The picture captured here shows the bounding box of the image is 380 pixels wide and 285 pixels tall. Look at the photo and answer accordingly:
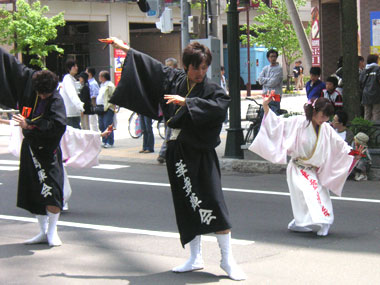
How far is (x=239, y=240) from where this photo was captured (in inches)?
258

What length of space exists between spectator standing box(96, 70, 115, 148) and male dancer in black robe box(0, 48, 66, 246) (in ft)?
27.0

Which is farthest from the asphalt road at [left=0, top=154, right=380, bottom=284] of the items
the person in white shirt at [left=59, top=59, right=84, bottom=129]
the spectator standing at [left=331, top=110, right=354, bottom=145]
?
the person in white shirt at [left=59, top=59, right=84, bottom=129]

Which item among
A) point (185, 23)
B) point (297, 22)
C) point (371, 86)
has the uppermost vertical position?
point (297, 22)

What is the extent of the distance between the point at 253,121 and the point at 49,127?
7262mm

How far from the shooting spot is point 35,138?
628 centimetres

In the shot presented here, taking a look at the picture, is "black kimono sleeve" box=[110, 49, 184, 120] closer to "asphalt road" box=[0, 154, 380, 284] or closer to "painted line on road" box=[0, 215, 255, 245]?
"asphalt road" box=[0, 154, 380, 284]

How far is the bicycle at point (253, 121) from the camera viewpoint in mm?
12700

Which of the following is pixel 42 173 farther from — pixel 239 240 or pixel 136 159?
pixel 136 159

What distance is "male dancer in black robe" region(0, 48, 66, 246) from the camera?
626 centimetres

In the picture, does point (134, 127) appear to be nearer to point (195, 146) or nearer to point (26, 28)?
point (195, 146)

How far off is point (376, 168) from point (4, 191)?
19.2 ft

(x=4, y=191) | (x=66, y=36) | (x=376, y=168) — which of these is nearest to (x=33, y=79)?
(x=4, y=191)

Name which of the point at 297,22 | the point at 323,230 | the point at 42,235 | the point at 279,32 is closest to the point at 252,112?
the point at 297,22

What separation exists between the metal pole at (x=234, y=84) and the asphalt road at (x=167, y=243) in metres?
2.07
